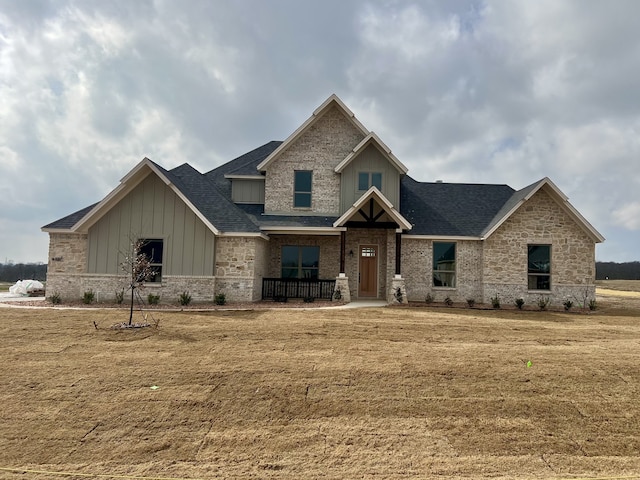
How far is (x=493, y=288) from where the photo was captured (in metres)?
17.6

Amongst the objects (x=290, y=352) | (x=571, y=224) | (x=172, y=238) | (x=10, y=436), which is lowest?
(x=10, y=436)

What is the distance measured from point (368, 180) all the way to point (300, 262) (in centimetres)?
509

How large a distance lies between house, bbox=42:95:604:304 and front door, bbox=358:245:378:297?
0.07 m

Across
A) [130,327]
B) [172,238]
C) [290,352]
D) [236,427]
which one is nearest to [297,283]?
[172,238]

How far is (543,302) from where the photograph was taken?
1686 cm

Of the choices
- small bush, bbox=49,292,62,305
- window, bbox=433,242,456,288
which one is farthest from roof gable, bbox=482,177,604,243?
small bush, bbox=49,292,62,305

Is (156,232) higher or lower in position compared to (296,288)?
higher

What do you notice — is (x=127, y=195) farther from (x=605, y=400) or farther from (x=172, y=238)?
(x=605, y=400)

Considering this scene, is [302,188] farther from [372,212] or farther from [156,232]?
[156,232]

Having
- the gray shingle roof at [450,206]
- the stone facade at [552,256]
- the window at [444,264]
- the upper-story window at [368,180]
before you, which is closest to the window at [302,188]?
the upper-story window at [368,180]

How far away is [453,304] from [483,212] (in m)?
5.31

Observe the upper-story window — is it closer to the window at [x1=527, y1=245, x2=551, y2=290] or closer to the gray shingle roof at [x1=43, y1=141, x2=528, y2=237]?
the gray shingle roof at [x1=43, y1=141, x2=528, y2=237]

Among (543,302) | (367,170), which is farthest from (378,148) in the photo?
(543,302)

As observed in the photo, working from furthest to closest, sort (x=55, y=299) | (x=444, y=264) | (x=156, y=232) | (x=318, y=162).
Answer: (x=318, y=162) < (x=444, y=264) < (x=156, y=232) < (x=55, y=299)
